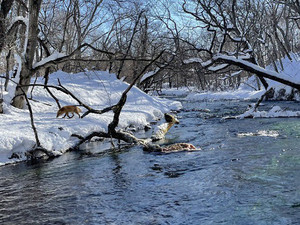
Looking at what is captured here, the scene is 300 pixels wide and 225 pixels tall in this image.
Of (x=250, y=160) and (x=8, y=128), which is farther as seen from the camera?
(x=8, y=128)

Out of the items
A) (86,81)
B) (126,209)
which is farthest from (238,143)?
(86,81)

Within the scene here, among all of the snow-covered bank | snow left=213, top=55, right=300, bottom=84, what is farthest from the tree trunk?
snow left=213, top=55, right=300, bottom=84

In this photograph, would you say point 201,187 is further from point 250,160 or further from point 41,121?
point 41,121

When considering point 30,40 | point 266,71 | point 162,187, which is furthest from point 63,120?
point 266,71

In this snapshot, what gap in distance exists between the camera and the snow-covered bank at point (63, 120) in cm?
896

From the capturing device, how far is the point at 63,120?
1201 cm

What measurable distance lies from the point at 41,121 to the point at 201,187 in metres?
7.71

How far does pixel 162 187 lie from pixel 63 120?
7.23 m

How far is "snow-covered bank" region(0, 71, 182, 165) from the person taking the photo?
8956 millimetres

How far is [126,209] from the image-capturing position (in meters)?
4.81

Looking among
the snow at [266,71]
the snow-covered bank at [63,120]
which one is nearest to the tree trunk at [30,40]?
the snow-covered bank at [63,120]

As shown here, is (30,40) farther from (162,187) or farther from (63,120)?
(162,187)

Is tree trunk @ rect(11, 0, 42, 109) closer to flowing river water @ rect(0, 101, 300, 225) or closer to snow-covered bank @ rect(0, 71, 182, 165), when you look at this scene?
snow-covered bank @ rect(0, 71, 182, 165)

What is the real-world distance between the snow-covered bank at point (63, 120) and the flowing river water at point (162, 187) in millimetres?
838
